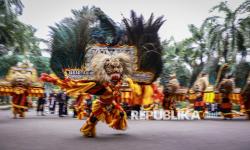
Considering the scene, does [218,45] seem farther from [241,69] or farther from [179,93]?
[179,93]

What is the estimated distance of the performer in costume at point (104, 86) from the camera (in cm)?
614

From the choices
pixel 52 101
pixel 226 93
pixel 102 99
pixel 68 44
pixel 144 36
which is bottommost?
pixel 102 99

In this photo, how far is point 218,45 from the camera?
1862cm

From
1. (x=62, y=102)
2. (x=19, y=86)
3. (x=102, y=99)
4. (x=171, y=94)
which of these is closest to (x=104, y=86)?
(x=102, y=99)

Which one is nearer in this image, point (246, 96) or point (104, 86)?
point (104, 86)

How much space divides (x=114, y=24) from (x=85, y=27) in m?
2.51

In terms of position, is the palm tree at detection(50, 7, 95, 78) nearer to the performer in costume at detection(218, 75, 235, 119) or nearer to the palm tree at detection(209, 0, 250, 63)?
the performer in costume at detection(218, 75, 235, 119)

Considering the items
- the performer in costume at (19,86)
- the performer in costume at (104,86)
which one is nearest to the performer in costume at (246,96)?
the performer in costume at (104,86)

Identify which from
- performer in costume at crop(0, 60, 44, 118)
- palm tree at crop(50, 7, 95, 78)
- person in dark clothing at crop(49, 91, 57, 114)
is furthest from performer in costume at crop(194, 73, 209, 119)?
person in dark clothing at crop(49, 91, 57, 114)

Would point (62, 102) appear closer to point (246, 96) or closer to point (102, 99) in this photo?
point (246, 96)

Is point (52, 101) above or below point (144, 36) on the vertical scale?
below

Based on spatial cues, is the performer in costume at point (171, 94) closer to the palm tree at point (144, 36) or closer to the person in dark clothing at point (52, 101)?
the palm tree at point (144, 36)

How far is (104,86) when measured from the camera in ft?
20.5

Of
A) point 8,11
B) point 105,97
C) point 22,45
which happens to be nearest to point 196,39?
point 22,45
